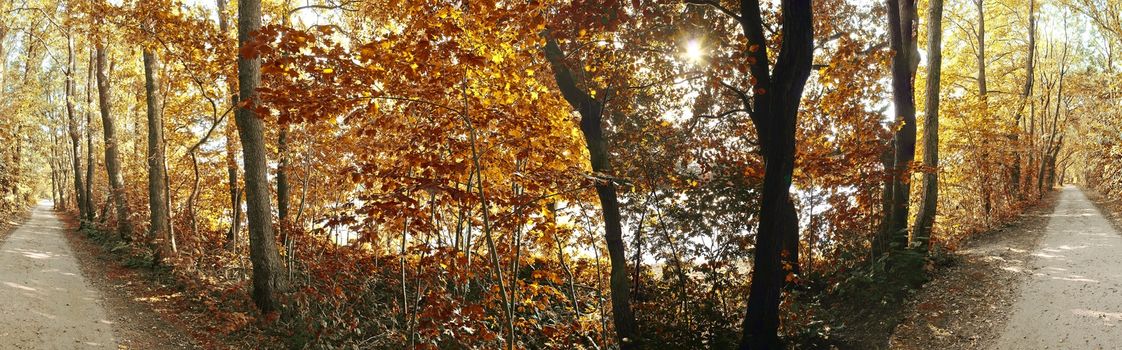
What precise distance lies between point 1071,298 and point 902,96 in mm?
3641

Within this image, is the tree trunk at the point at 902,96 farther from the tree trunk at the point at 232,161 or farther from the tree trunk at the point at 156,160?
the tree trunk at the point at 156,160

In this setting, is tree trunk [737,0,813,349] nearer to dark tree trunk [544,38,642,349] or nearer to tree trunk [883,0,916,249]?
dark tree trunk [544,38,642,349]

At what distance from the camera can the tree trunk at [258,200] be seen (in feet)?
26.7

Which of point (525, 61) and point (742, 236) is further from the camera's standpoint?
point (742, 236)

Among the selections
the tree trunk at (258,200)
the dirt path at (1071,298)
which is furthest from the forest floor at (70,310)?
the dirt path at (1071,298)

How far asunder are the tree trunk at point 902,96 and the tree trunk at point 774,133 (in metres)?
3.88

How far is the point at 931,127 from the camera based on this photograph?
9.02 m

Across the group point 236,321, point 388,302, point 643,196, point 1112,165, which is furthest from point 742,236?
point 1112,165

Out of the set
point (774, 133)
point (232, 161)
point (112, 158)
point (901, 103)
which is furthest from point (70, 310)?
point (901, 103)

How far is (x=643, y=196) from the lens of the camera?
8594 mm

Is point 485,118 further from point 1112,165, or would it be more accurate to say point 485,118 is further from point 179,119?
point 1112,165

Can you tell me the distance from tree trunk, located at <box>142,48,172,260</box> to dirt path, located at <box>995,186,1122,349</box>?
13.0 metres

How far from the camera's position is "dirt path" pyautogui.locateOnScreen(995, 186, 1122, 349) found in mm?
5582

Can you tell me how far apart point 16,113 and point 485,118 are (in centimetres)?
2053
